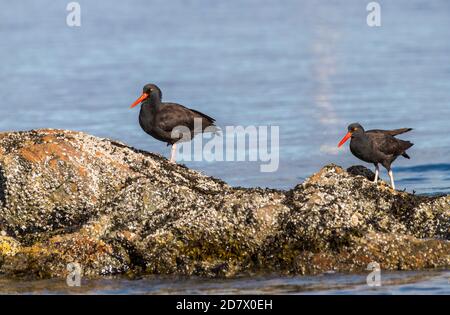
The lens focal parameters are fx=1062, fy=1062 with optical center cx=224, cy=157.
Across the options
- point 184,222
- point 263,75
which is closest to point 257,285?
point 184,222

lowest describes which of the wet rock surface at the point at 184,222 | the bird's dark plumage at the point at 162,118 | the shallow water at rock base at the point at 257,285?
the shallow water at rock base at the point at 257,285

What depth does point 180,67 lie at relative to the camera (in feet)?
78.5

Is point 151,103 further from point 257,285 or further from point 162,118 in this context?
point 257,285

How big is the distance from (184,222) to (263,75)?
44.0ft

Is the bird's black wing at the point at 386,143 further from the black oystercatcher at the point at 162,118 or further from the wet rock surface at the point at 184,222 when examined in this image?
the black oystercatcher at the point at 162,118

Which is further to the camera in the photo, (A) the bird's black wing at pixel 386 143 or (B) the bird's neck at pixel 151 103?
Answer: (B) the bird's neck at pixel 151 103

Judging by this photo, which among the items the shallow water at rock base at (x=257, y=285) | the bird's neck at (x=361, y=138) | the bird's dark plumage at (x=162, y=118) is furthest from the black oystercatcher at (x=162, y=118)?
the shallow water at rock base at (x=257, y=285)

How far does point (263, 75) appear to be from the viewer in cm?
2317

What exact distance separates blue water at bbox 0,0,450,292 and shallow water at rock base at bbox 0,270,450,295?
17.2 ft

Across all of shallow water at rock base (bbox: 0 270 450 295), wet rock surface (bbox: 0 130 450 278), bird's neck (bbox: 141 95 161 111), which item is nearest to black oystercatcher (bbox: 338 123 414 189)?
wet rock surface (bbox: 0 130 450 278)

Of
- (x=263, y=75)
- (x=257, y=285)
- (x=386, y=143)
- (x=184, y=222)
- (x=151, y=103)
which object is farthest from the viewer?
(x=263, y=75)

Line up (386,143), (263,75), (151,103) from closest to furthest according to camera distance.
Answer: (386,143)
(151,103)
(263,75)

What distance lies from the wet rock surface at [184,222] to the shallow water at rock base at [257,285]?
126 mm

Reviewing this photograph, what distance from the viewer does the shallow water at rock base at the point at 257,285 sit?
9.48 meters
